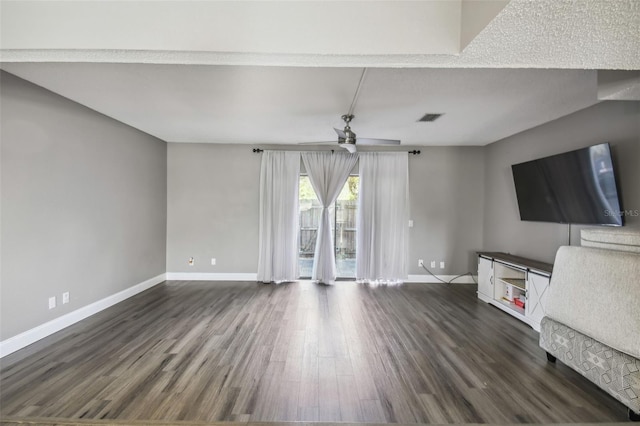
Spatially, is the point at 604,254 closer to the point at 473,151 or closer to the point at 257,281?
the point at 473,151

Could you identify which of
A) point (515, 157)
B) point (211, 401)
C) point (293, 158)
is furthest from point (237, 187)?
point (515, 157)

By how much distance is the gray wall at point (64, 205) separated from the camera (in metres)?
2.59

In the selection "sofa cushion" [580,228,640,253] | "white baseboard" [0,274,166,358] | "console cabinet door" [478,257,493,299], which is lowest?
"white baseboard" [0,274,166,358]

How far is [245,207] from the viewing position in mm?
5230

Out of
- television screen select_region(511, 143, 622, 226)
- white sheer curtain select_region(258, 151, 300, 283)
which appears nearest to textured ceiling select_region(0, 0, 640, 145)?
television screen select_region(511, 143, 622, 226)

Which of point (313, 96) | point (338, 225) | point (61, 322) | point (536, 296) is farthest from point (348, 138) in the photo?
point (61, 322)

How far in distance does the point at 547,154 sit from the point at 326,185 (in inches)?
131

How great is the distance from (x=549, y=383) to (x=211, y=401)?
2.73 meters

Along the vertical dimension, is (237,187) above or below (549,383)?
above

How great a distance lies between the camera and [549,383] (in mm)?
2256

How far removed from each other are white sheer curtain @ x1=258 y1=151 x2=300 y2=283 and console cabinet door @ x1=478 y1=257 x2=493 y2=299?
10.3 ft

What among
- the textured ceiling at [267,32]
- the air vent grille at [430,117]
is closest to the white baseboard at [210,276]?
the air vent grille at [430,117]

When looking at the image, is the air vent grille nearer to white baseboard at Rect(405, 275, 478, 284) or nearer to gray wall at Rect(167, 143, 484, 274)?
gray wall at Rect(167, 143, 484, 274)

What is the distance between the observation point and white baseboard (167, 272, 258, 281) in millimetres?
5184
